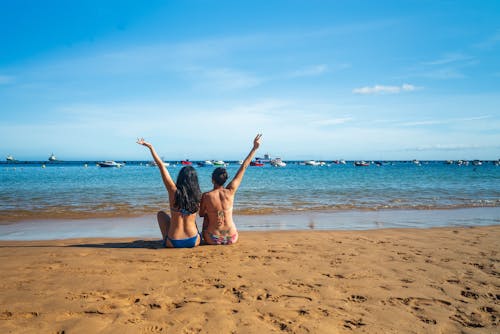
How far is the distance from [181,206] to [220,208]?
763 mm

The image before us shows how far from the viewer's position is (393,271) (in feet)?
16.5

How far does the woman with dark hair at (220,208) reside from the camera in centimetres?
647

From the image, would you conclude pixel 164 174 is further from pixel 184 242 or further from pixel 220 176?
pixel 184 242

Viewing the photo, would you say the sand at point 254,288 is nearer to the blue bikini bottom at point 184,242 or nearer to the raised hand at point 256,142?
the blue bikini bottom at point 184,242

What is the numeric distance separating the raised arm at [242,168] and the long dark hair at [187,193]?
672 millimetres

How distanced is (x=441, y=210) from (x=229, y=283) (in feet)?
38.7

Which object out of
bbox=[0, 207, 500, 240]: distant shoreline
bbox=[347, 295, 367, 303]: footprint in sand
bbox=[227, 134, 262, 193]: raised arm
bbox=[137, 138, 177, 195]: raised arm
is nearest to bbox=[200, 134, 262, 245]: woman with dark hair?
bbox=[227, 134, 262, 193]: raised arm

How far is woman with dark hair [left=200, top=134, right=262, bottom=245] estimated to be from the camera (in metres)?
6.47

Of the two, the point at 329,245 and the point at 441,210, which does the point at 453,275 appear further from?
the point at 441,210

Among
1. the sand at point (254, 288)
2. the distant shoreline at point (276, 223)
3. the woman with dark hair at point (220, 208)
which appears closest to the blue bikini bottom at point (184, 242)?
the sand at point (254, 288)

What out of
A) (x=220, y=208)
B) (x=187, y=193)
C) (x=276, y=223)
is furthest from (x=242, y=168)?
(x=276, y=223)

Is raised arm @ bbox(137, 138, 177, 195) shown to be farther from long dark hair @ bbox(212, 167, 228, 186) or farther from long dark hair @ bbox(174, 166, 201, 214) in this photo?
long dark hair @ bbox(212, 167, 228, 186)

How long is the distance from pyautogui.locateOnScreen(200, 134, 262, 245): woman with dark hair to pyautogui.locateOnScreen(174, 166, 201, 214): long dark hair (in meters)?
0.31

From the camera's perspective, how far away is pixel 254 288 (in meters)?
4.30
